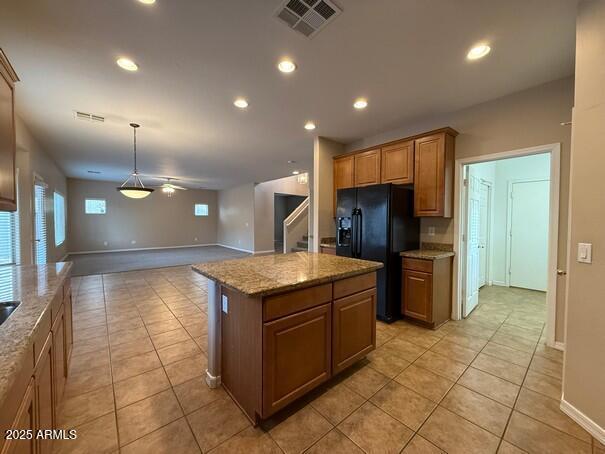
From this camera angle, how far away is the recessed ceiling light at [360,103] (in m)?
2.95

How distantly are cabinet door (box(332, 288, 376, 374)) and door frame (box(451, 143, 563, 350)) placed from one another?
170 cm

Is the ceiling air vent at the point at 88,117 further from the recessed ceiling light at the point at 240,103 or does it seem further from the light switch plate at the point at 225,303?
the light switch plate at the point at 225,303

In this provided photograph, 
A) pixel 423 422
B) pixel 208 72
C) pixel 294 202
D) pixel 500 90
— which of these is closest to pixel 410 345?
pixel 423 422

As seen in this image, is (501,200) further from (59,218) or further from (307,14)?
(59,218)

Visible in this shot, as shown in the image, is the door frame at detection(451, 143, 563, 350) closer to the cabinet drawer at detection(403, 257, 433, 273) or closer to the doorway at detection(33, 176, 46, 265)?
the cabinet drawer at detection(403, 257, 433, 273)

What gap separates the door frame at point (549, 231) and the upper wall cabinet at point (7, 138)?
4207 millimetres

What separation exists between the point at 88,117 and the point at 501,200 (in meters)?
7.01

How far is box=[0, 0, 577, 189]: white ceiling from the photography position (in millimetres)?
1702

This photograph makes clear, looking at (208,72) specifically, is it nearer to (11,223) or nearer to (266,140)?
(266,140)

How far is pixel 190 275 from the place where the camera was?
577cm

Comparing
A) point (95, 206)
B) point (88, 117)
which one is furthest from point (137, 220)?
point (88, 117)

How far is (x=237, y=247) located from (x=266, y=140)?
21.9 ft

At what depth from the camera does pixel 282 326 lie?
1609mm

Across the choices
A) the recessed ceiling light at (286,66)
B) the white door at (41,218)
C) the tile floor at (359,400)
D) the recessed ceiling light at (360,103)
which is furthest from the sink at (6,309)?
the white door at (41,218)
